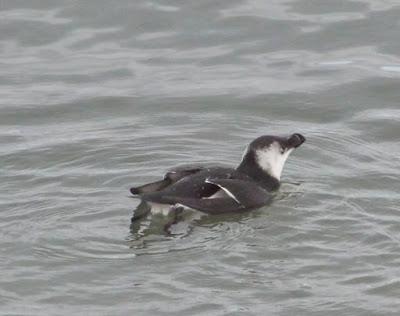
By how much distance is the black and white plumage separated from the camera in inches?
414

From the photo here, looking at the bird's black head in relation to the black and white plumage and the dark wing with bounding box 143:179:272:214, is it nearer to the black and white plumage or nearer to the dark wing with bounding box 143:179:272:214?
the black and white plumage

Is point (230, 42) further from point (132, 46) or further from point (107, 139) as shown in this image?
point (107, 139)

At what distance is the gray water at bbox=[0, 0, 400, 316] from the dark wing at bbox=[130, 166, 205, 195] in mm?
235

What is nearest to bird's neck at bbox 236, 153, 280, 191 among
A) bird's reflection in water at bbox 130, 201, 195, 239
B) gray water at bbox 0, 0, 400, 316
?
gray water at bbox 0, 0, 400, 316

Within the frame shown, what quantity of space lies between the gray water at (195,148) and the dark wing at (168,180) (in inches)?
9.3

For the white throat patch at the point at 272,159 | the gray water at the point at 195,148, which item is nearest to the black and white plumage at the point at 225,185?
the white throat patch at the point at 272,159

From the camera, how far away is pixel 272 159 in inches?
450

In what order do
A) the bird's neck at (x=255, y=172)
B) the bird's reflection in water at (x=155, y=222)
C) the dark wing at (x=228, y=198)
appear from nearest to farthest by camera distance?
1. the bird's reflection in water at (x=155, y=222)
2. the dark wing at (x=228, y=198)
3. the bird's neck at (x=255, y=172)

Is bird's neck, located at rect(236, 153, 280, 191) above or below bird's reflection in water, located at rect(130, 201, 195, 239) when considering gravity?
above

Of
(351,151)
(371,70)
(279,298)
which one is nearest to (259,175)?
(351,151)

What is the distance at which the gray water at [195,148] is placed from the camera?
911 centimetres

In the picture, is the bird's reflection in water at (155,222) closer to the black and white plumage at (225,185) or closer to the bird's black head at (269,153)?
the black and white plumage at (225,185)

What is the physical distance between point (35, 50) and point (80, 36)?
0.65 metres

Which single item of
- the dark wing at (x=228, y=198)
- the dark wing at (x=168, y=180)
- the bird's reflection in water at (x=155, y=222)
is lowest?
the bird's reflection in water at (x=155, y=222)
